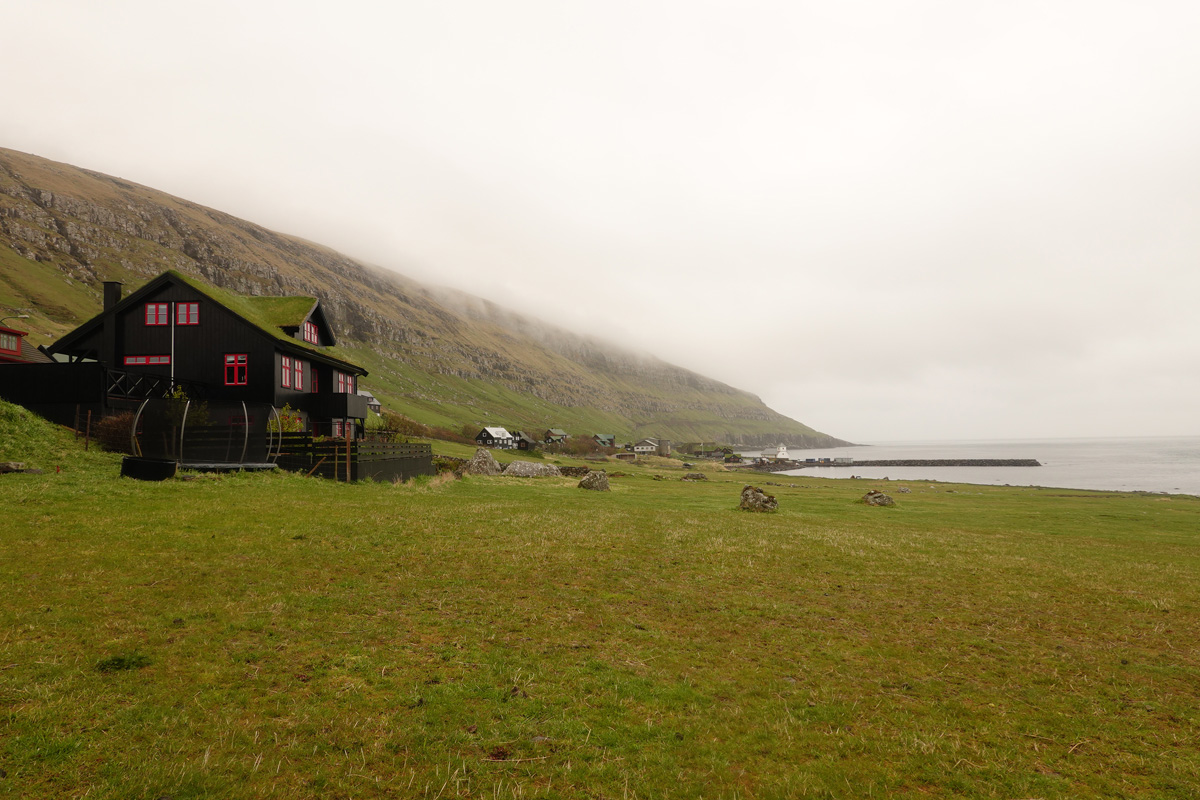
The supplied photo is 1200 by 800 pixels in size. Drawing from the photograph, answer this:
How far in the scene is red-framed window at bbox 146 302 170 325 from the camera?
44781 millimetres

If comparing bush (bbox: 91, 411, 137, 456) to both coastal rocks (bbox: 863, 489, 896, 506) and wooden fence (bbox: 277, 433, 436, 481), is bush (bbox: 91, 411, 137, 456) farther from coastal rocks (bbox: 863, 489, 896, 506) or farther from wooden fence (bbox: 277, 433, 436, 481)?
coastal rocks (bbox: 863, 489, 896, 506)

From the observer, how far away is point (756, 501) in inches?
1459

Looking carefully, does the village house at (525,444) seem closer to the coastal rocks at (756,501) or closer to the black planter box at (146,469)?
the coastal rocks at (756,501)

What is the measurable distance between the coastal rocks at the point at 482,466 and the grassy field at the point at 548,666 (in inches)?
1446

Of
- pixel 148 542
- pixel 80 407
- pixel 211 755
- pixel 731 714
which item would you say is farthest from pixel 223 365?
pixel 731 714

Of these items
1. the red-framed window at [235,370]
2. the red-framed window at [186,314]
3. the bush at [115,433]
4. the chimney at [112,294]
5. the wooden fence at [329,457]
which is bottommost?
the wooden fence at [329,457]

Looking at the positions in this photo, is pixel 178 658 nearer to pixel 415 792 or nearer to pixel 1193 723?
pixel 415 792

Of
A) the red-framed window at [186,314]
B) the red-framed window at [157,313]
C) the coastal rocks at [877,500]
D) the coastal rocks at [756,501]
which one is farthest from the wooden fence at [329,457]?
the coastal rocks at [877,500]

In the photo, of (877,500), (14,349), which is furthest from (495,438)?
(877,500)

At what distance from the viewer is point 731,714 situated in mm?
8180

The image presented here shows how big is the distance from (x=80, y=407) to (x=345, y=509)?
2471cm

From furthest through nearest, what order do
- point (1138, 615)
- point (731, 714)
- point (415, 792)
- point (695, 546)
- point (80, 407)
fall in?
point (80, 407) → point (695, 546) → point (1138, 615) → point (731, 714) → point (415, 792)

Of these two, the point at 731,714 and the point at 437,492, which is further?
the point at 437,492

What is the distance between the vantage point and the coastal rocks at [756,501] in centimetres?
3678
